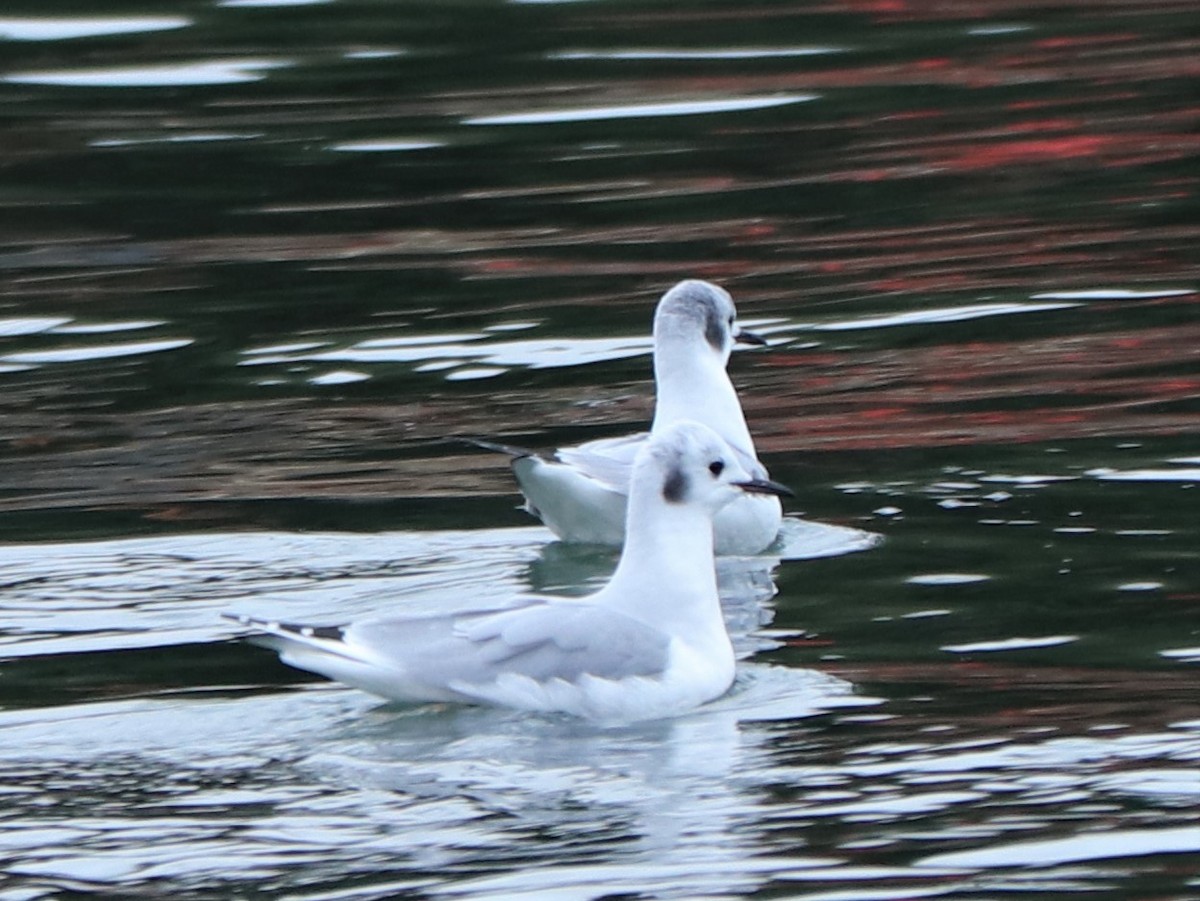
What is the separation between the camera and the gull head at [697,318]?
1181 centimetres

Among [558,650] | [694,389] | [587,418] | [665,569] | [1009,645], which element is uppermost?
[694,389]

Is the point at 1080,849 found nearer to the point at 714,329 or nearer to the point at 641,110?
the point at 714,329

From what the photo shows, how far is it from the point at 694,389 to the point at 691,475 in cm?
236

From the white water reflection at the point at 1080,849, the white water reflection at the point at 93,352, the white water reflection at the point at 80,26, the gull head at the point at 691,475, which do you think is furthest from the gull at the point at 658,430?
the white water reflection at the point at 80,26

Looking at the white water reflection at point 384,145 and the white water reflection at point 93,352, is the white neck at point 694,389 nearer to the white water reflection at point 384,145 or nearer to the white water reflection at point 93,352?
the white water reflection at point 93,352

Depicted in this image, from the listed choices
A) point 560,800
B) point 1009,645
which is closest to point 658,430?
point 1009,645

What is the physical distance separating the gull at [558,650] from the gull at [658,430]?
108 centimetres

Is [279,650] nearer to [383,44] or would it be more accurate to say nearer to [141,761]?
[141,761]

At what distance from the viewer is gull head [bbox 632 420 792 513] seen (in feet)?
30.7

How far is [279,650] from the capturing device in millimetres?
9359

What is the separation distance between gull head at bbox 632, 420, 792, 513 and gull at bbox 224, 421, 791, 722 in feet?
0.74

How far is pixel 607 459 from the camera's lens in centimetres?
1116

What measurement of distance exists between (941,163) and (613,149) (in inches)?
96.6

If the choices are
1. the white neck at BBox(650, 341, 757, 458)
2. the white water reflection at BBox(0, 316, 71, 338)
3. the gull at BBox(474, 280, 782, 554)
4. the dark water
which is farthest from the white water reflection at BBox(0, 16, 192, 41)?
the white neck at BBox(650, 341, 757, 458)
